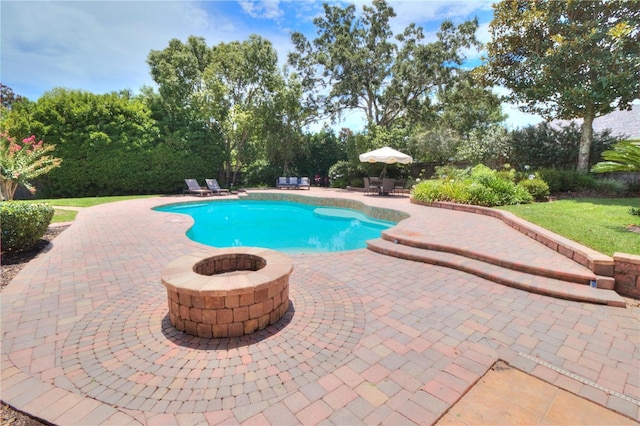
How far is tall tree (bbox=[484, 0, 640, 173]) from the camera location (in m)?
11.0

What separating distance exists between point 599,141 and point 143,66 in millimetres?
25242

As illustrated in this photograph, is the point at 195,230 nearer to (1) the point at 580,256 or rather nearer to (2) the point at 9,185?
(2) the point at 9,185

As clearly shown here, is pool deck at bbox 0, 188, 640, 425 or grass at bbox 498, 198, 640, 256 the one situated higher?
grass at bbox 498, 198, 640, 256

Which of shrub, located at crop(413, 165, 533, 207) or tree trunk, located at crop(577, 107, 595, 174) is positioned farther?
tree trunk, located at crop(577, 107, 595, 174)

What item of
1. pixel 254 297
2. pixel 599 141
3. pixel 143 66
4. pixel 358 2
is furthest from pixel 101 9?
pixel 599 141

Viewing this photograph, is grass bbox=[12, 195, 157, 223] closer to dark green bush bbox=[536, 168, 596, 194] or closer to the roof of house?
dark green bush bbox=[536, 168, 596, 194]

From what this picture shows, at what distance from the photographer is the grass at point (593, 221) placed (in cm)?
501

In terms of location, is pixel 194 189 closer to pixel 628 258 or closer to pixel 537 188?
pixel 537 188

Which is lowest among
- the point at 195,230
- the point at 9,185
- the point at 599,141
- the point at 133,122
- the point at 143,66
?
the point at 195,230

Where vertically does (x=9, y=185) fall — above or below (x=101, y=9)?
below

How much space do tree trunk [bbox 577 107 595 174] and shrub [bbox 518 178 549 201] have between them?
3816 millimetres

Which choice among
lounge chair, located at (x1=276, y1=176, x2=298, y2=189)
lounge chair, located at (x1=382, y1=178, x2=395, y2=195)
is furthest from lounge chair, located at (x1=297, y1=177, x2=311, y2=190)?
lounge chair, located at (x1=382, y1=178, x2=395, y2=195)

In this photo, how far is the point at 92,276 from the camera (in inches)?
186

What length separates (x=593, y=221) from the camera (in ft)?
22.2
